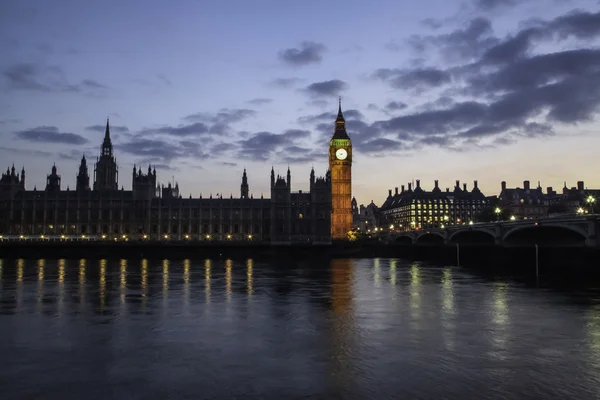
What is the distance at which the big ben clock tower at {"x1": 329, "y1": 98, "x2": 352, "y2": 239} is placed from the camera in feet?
543

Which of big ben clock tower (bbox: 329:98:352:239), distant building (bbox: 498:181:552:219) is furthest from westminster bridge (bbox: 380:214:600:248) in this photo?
distant building (bbox: 498:181:552:219)

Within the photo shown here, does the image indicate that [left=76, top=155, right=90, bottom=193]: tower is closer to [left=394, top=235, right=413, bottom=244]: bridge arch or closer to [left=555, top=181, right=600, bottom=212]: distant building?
[left=394, top=235, right=413, bottom=244]: bridge arch

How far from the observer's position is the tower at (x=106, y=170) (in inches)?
6550

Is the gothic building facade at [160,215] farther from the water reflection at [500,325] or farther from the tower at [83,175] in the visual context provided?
the water reflection at [500,325]

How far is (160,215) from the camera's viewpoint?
461 ft

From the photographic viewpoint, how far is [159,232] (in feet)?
457

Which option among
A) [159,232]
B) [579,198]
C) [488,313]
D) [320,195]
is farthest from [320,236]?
[488,313]

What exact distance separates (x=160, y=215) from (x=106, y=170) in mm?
38726

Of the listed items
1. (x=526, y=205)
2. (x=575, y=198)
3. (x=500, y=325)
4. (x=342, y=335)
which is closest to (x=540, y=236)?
(x=500, y=325)

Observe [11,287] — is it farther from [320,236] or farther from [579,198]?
[579,198]

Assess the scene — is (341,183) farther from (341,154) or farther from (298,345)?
(298,345)

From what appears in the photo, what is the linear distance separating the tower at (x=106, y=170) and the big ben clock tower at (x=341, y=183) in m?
69.2

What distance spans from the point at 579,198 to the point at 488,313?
544 feet

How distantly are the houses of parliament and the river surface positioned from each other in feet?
339
